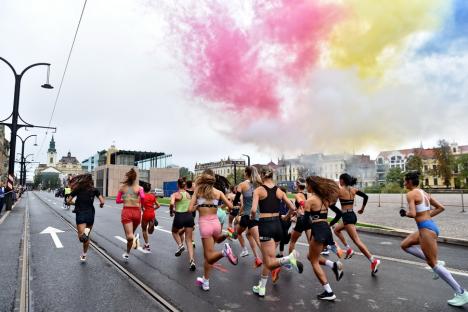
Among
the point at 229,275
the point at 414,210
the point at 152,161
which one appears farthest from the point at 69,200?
the point at 152,161

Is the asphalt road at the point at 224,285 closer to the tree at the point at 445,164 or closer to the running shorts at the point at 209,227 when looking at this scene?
the running shorts at the point at 209,227

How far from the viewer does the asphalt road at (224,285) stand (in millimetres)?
4574

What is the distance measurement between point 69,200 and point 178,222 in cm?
241

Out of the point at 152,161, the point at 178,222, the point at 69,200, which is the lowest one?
the point at 178,222

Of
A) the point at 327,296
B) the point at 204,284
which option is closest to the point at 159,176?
the point at 204,284

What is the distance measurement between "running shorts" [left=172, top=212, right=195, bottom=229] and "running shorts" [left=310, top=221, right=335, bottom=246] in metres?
2.72

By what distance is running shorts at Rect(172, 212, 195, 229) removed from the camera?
6.97 meters

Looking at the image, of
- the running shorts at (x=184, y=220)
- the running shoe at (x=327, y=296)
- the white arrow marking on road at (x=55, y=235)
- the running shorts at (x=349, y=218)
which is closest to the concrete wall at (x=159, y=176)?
the white arrow marking on road at (x=55, y=235)

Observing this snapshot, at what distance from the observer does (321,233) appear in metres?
4.99

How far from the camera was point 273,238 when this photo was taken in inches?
197

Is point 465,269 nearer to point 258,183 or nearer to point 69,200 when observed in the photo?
point 258,183

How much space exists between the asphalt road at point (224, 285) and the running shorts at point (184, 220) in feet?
2.44

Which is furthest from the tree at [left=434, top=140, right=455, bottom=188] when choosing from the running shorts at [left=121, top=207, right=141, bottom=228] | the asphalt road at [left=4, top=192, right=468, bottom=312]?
the running shorts at [left=121, top=207, right=141, bottom=228]

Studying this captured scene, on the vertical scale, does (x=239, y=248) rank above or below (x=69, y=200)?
below
